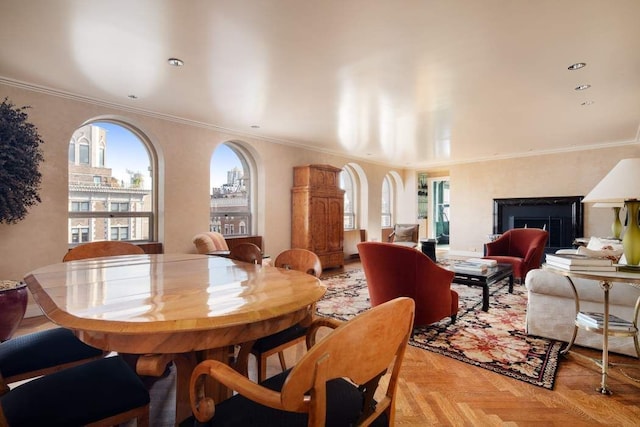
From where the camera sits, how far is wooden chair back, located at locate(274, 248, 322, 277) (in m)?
1.88

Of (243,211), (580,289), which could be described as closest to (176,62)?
(243,211)

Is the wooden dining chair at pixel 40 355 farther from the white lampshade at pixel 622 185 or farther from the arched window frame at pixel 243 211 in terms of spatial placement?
the arched window frame at pixel 243 211

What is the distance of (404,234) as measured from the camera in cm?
756

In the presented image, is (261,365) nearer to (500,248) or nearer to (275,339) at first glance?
(275,339)

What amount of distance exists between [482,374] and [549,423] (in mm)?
521

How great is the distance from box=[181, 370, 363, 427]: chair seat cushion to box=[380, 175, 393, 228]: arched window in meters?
8.29

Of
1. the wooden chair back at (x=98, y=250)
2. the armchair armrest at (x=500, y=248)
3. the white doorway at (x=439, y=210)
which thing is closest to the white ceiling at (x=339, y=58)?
the wooden chair back at (x=98, y=250)

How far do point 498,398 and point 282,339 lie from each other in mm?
1353

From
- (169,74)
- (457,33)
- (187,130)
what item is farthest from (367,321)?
(187,130)

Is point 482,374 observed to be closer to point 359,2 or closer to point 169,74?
point 359,2

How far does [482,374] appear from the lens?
2.21 m

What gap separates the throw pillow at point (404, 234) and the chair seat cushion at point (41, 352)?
6.71m

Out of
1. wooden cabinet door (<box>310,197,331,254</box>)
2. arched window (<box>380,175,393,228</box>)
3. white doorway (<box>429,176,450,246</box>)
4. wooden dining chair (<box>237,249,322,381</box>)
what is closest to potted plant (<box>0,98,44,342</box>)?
wooden dining chair (<box>237,249,322,381</box>)

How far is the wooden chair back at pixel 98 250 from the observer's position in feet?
7.39
